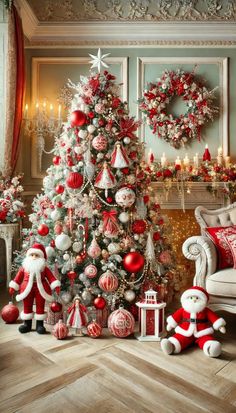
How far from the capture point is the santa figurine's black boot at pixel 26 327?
288cm

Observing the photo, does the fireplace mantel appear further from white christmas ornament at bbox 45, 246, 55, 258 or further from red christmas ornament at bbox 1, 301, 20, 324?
red christmas ornament at bbox 1, 301, 20, 324

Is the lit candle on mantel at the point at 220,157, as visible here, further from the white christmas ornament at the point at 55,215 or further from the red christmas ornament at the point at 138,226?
the white christmas ornament at the point at 55,215

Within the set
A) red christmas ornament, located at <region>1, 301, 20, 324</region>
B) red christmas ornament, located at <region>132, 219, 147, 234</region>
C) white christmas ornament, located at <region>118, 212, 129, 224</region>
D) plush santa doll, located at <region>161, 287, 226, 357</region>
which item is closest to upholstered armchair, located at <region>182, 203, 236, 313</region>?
plush santa doll, located at <region>161, 287, 226, 357</region>

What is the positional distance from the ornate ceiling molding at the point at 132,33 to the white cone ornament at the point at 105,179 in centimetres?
328

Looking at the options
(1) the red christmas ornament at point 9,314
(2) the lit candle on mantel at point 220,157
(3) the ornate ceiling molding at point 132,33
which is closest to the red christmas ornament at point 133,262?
(1) the red christmas ornament at point 9,314

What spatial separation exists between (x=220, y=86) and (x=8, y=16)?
3.21 metres

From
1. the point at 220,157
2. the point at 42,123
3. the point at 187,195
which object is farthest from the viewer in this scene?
the point at 42,123

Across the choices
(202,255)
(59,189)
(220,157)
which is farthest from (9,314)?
(220,157)

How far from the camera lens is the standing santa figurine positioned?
2.81 meters

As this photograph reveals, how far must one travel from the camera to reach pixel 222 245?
3.14m

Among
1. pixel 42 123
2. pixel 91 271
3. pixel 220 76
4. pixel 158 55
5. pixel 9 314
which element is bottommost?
pixel 9 314

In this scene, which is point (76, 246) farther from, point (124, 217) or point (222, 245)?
point (222, 245)

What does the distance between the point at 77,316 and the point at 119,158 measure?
4.56 ft

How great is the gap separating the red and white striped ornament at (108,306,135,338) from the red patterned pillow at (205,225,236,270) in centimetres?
98
